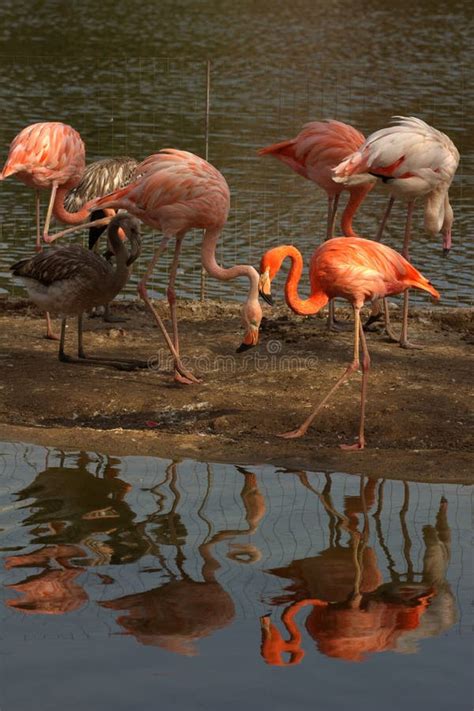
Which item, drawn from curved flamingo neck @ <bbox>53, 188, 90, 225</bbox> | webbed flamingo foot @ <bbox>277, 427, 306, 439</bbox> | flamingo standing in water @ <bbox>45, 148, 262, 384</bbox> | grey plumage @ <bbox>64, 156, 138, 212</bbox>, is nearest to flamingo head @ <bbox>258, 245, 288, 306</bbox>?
flamingo standing in water @ <bbox>45, 148, 262, 384</bbox>

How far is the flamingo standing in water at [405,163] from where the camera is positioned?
831 cm

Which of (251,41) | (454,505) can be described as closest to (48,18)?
(251,41)

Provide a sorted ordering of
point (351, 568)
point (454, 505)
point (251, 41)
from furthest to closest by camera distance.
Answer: point (251, 41)
point (454, 505)
point (351, 568)

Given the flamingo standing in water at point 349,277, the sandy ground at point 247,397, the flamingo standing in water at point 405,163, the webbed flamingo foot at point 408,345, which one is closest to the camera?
the sandy ground at point 247,397

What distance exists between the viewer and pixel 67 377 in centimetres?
789

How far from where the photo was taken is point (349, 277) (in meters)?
7.09

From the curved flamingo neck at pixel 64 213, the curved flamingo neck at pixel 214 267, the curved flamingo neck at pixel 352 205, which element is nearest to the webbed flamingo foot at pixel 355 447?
the curved flamingo neck at pixel 214 267

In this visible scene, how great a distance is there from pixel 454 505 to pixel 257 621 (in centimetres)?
156

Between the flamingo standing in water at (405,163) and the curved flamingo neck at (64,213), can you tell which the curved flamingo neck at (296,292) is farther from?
the curved flamingo neck at (64,213)

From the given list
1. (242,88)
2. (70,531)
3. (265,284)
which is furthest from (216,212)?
(242,88)

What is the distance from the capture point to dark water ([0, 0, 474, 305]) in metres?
11.9

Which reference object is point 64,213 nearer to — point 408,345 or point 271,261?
point 271,261

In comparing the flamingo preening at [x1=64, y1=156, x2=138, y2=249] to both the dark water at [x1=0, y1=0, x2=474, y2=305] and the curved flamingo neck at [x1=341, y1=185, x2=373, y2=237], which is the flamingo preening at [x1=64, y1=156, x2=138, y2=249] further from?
the curved flamingo neck at [x1=341, y1=185, x2=373, y2=237]

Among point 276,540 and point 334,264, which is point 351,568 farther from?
point 334,264
